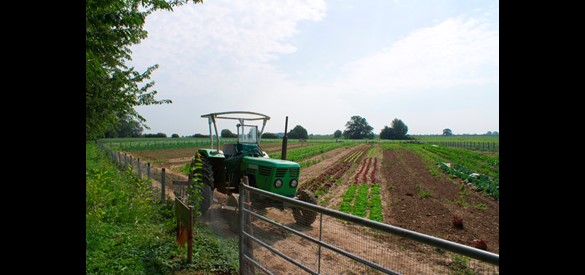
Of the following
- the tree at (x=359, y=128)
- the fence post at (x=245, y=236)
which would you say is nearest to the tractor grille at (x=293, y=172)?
the fence post at (x=245, y=236)

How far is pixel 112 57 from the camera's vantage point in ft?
14.6

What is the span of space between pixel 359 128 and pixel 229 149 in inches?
4059

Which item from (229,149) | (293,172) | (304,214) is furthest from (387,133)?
(304,214)

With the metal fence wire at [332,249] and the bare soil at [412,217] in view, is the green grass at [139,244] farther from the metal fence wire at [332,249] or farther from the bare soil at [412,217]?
the bare soil at [412,217]

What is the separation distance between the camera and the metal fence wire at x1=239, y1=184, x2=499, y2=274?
2038mm

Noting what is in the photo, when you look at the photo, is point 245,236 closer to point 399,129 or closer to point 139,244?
point 139,244

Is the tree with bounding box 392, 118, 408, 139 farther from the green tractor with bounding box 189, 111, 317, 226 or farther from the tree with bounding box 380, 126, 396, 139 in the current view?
the green tractor with bounding box 189, 111, 317, 226

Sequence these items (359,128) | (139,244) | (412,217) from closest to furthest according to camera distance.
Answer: (139,244), (412,217), (359,128)

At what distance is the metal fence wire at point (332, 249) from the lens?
2038mm

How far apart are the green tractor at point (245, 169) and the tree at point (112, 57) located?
166 cm

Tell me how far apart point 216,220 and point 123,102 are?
2976 millimetres

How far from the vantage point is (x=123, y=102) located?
6602mm
